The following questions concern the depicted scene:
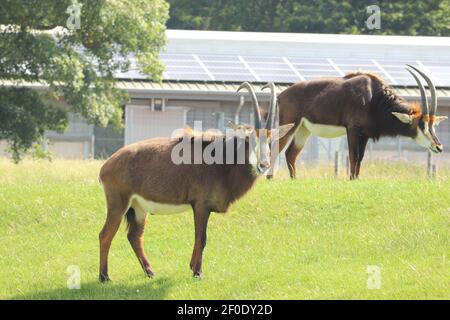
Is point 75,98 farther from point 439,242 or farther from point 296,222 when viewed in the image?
point 439,242

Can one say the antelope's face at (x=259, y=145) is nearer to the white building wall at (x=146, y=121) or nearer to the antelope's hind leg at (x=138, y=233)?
the antelope's hind leg at (x=138, y=233)

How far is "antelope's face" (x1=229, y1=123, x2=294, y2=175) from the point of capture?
607 inches

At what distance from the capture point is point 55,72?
86.9 feet

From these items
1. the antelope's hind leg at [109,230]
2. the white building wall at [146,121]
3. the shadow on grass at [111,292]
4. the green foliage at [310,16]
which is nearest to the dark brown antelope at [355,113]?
the antelope's hind leg at [109,230]

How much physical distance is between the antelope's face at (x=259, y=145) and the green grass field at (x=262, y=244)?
4.84 ft

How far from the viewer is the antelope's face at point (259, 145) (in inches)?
607

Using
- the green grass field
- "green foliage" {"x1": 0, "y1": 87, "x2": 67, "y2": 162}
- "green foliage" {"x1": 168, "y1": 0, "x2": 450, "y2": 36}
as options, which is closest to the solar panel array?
"green foliage" {"x1": 0, "y1": 87, "x2": 67, "y2": 162}

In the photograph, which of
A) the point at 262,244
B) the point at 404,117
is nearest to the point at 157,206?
the point at 262,244

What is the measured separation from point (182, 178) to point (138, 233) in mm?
1054

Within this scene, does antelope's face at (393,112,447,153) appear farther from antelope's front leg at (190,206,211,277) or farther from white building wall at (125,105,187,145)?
white building wall at (125,105,187,145)

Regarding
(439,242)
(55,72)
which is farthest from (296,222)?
(55,72)

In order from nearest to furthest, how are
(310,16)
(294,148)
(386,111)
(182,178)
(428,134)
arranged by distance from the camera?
(182,178) < (428,134) < (386,111) < (294,148) < (310,16)

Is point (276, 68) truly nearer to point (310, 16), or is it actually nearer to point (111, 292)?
point (310, 16)

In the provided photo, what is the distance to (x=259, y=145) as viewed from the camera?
50.9 ft
